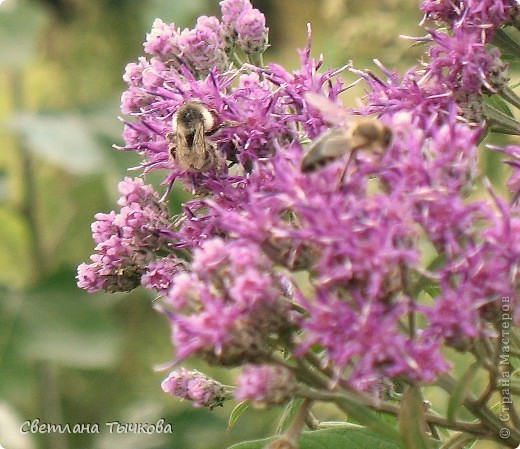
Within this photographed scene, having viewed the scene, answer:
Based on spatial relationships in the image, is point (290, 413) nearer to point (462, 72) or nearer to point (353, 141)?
point (353, 141)

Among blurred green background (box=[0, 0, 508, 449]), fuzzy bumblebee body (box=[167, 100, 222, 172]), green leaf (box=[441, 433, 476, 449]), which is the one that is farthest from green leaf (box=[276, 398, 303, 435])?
blurred green background (box=[0, 0, 508, 449])

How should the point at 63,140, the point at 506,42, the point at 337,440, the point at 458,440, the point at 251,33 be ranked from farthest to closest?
the point at 63,140 → the point at 251,33 → the point at 506,42 → the point at 337,440 → the point at 458,440

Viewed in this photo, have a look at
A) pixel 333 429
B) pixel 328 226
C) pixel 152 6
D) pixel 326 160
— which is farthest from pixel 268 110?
pixel 152 6

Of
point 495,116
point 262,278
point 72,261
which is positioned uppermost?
point 72,261

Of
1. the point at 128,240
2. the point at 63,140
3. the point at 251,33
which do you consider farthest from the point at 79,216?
the point at 128,240

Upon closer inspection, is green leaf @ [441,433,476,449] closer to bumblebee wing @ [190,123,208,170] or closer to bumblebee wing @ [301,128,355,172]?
bumblebee wing @ [301,128,355,172]

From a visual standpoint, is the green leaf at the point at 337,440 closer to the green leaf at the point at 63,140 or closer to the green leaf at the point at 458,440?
the green leaf at the point at 458,440

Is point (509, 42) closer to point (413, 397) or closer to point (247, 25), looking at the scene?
point (247, 25)
